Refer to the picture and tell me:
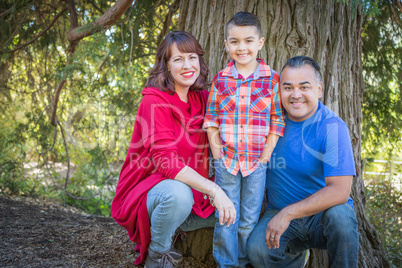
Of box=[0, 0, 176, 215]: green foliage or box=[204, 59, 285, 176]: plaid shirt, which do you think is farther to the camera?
box=[0, 0, 176, 215]: green foliage

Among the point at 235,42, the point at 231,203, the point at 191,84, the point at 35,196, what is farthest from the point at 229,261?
the point at 35,196

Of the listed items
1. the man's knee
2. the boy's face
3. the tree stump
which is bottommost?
the tree stump

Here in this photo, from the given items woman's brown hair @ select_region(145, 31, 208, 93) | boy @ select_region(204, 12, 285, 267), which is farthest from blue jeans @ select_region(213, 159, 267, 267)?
woman's brown hair @ select_region(145, 31, 208, 93)

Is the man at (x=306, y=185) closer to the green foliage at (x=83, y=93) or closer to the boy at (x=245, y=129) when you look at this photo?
the boy at (x=245, y=129)

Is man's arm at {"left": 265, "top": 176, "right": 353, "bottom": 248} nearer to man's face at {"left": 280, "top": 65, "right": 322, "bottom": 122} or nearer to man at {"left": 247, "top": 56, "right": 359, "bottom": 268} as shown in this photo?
man at {"left": 247, "top": 56, "right": 359, "bottom": 268}

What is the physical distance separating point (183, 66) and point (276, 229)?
1.29m

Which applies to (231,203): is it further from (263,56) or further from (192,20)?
(192,20)

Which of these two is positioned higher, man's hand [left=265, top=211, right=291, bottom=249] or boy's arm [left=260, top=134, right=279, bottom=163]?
boy's arm [left=260, top=134, right=279, bottom=163]

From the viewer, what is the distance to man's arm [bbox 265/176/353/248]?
205 centimetres

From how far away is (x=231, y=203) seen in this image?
85.6 inches

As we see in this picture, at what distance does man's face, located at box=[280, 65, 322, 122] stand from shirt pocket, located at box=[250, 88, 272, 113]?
116mm

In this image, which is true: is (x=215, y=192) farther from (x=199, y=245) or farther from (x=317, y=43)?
(x=317, y=43)

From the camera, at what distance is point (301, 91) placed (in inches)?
87.5

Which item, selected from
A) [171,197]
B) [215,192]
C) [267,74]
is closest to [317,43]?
[267,74]
